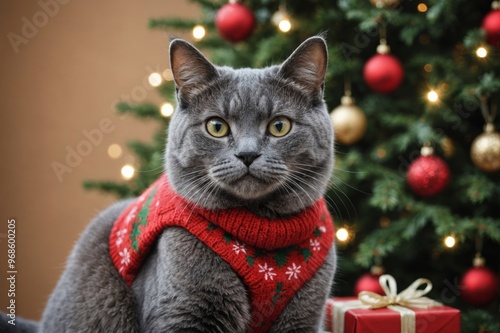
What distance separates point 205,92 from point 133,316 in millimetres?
508

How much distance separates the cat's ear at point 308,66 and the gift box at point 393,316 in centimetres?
55

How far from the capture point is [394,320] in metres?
1.17

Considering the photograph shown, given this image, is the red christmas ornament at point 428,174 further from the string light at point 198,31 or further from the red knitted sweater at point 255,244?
the string light at point 198,31

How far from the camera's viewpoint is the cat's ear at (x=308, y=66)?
1.05 m

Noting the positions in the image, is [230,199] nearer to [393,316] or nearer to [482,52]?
[393,316]

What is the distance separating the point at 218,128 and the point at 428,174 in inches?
31.2

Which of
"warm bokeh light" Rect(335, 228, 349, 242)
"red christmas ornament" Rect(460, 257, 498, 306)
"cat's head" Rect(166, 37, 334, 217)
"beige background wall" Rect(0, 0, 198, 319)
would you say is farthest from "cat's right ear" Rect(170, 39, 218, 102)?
"beige background wall" Rect(0, 0, 198, 319)

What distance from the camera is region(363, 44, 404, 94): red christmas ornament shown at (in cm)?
158

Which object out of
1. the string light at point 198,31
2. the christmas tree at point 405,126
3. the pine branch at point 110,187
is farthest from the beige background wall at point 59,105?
the string light at point 198,31

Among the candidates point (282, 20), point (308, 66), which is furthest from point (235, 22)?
point (308, 66)

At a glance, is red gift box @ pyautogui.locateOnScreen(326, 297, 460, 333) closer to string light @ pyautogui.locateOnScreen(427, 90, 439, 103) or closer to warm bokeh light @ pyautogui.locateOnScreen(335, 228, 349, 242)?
warm bokeh light @ pyautogui.locateOnScreen(335, 228, 349, 242)

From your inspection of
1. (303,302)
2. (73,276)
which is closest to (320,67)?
(303,302)

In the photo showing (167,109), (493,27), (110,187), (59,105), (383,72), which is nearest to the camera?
(493,27)

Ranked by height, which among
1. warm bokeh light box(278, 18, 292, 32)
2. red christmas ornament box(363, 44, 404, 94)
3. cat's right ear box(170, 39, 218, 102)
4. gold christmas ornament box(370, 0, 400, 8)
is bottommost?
cat's right ear box(170, 39, 218, 102)
